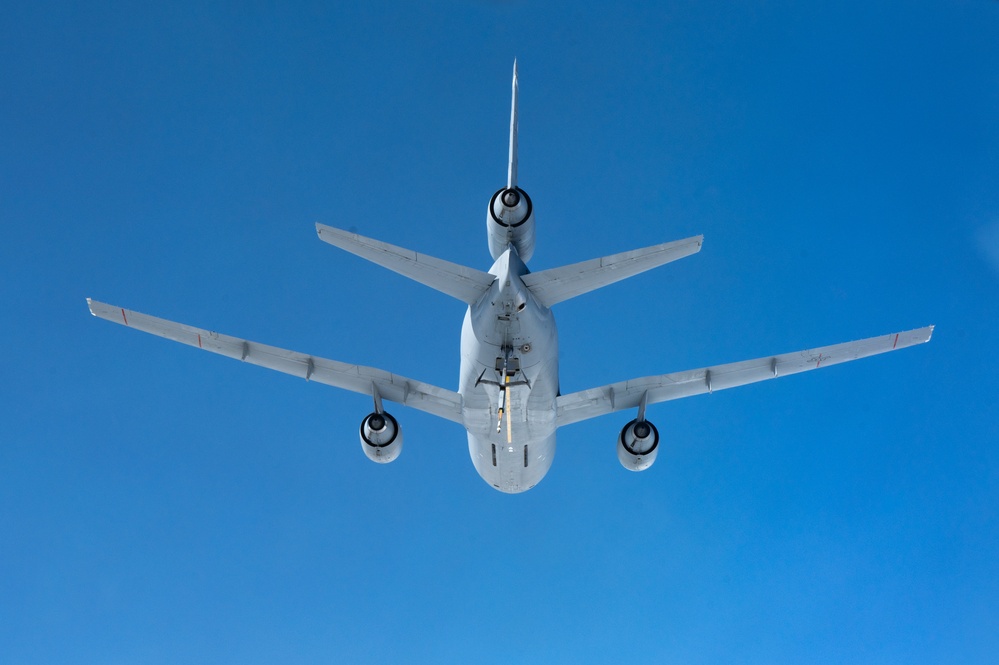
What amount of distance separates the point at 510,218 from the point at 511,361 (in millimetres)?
3043

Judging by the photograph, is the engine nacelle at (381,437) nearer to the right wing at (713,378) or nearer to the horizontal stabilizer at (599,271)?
the right wing at (713,378)

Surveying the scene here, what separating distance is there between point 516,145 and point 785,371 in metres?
8.41

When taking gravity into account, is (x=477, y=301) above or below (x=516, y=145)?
below

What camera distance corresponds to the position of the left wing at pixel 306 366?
55.3 feet

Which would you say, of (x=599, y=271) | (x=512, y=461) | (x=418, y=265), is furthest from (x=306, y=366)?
(x=599, y=271)

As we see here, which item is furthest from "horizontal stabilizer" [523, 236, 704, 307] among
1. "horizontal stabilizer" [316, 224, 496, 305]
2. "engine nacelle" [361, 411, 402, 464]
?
"engine nacelle" [361, 411, 402, 464]

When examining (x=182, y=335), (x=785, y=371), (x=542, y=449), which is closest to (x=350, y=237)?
(x=182, y=335)

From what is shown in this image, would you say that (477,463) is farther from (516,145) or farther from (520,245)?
(516,145)

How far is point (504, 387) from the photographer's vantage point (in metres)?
16.4

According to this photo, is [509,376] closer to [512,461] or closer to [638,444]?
[512,461]

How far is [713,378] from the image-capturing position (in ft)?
62.9

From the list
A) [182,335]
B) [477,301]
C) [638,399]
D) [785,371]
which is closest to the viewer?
[477,301]

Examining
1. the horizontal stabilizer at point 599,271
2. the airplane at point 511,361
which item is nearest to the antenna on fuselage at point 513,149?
the airplane at point 511,361

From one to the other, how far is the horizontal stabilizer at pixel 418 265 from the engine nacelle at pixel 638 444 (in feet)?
19.3
